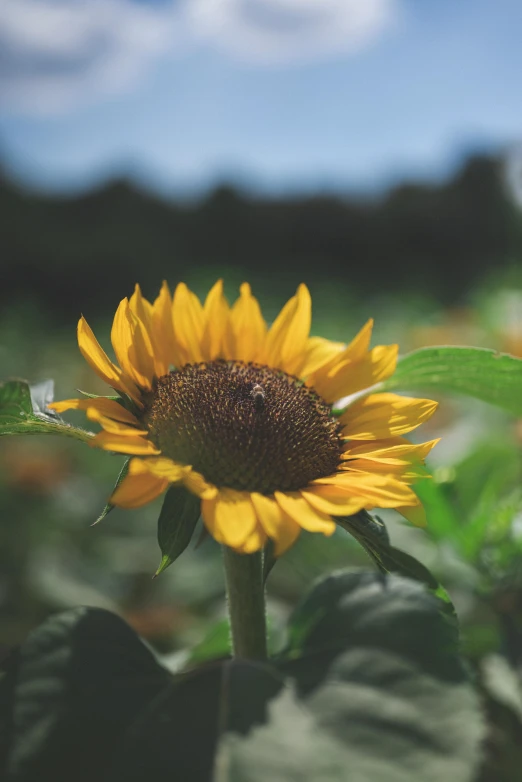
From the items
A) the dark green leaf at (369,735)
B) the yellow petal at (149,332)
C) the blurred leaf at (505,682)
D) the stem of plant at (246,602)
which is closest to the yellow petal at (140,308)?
the yellow petal at (149,332)

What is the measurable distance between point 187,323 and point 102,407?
0.58ft

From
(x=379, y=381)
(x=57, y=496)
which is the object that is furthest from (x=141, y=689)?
(x=57, y=496)

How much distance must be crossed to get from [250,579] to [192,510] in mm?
60

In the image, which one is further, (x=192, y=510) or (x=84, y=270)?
(x=84, y=270)

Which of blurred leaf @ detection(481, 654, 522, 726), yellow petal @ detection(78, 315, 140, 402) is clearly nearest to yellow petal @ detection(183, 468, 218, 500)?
yellow petal @ detection(78, 315, 140, 402)

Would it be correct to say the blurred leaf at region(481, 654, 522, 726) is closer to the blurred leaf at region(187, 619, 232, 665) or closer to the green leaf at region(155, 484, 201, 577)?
the blurred leaf at region(187, 619, 232, 665)

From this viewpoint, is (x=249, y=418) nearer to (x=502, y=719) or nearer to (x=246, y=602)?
(x=246, y=602)

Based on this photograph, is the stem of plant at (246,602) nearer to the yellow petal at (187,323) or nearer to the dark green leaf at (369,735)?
the dark green leaf at (369,735)

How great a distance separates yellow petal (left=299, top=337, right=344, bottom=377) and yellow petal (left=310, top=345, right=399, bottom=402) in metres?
0.02

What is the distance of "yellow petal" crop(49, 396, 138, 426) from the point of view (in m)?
0.52

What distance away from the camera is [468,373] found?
631 mm

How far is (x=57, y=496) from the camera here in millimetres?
1788

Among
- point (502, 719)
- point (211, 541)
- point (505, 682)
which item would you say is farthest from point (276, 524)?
point (211, 541)

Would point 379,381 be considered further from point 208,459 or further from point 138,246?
point 138,246
